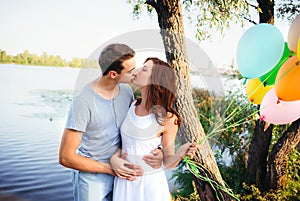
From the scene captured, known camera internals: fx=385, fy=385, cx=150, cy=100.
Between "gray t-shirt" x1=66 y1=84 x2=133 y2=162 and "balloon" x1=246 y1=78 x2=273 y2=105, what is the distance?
65 cm

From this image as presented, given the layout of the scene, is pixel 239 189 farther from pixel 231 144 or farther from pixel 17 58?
pixel 17 58

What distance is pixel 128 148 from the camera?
1.14m

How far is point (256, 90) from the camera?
157cm

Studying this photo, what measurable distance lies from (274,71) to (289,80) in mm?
175

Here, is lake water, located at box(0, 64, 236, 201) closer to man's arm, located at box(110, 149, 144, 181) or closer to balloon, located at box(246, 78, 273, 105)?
balloon, located at box(246, 78, 273, 105)

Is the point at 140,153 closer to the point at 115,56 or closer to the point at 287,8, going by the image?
the point at 115,56

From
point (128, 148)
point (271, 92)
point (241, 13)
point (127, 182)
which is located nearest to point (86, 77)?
point (128, 148)

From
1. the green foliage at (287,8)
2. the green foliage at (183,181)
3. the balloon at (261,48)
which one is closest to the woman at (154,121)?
the balloon at (261,48)

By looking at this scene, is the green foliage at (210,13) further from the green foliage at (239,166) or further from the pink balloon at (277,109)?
the pink balloon at (277,109)

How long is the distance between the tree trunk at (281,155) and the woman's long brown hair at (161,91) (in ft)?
5.50

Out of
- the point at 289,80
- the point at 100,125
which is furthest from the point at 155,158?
the point at 289,80

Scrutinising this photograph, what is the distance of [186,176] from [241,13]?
1.33 m

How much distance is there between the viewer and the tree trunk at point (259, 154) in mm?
2785

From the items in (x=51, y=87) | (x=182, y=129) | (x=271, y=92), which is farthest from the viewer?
(x=51, y=87)
